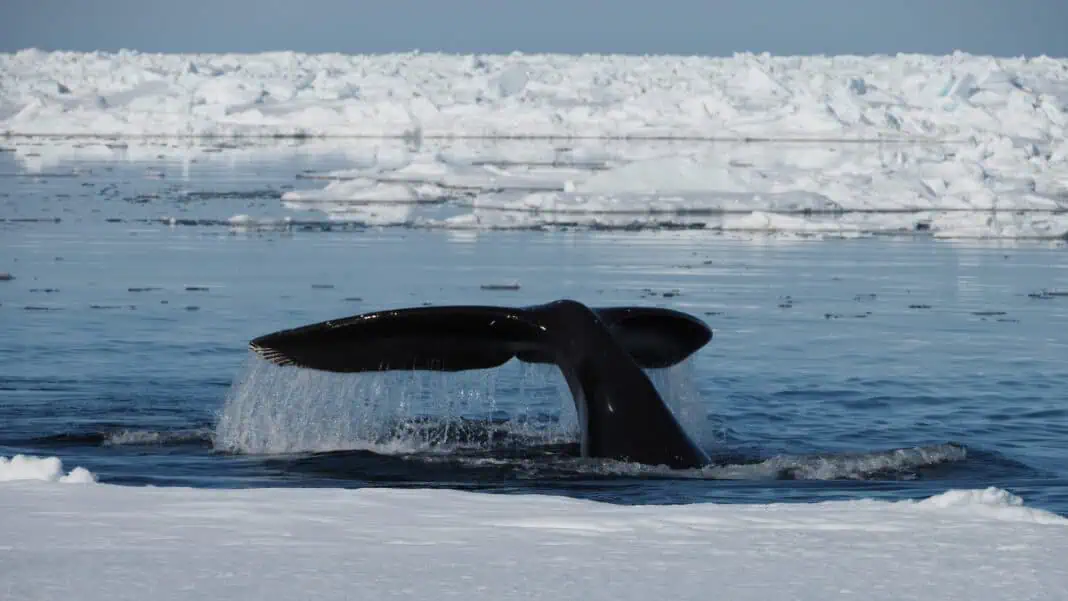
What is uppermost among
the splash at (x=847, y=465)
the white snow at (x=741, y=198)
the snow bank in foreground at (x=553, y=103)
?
the snow bank in foreground at (x=553, y=103)

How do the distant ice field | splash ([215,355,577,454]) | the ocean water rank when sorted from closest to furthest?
the ocean water < splash ([215,355,577,454]) < the distant ice field

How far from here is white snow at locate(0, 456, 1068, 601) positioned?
3650 mm

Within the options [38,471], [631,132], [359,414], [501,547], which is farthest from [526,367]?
[631,132]

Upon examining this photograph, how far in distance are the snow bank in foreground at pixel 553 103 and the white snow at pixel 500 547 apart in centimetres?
4476

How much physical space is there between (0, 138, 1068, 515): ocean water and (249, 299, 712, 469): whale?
17 cm

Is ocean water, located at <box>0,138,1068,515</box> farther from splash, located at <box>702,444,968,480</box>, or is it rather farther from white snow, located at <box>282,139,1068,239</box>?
white snow, located at <box>282,139,1068,239</box>

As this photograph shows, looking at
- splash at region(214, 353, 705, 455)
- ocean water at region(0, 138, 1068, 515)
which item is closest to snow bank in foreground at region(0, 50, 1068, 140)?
ocean water at region(0, 138, 1068, 515)

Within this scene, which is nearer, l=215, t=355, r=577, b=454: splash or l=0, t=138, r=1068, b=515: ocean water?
l=0, t=138, r=1068, b=515: ocean water

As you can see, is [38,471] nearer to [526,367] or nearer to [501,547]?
[501,547]

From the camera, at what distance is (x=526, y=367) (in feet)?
36.9

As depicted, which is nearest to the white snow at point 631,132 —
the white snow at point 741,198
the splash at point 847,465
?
the white snow at point 741,198

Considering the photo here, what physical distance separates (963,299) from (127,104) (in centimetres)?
5595

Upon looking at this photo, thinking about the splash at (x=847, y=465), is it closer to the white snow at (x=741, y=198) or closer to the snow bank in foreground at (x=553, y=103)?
the white snow at (x=741, y=198)

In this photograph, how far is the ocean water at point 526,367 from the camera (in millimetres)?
7559
